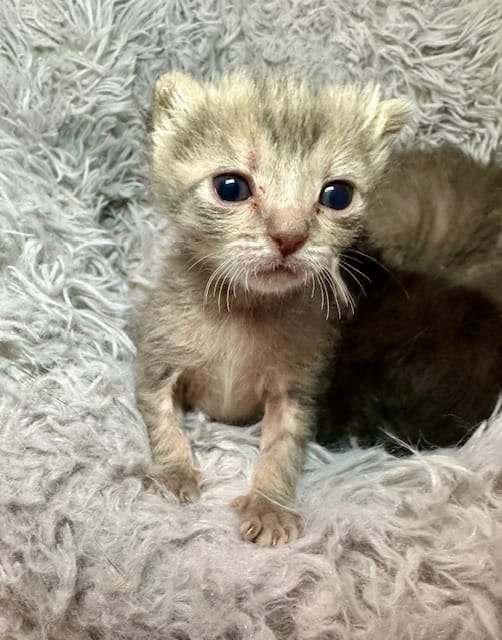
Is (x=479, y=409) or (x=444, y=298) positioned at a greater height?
(x=444, y=298)

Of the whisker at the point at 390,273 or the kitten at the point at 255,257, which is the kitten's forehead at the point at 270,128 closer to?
the kitten at the point at 255,257

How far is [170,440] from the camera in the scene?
98cm

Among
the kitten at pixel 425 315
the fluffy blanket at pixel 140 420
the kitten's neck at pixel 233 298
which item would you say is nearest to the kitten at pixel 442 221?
the kitten at pixel 425 315

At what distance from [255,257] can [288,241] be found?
4 cm

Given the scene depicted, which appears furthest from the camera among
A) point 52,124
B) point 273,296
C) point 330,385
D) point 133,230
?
point 133,230

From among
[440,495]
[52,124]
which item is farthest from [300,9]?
[440,495]

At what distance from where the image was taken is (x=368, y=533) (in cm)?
80

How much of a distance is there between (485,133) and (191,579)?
3.40 ft

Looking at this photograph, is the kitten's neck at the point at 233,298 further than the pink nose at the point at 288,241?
Yes

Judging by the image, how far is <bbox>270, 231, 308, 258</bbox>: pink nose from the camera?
800 mm

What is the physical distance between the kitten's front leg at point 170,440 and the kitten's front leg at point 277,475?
0.07 m

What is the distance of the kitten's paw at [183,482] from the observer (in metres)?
0.92

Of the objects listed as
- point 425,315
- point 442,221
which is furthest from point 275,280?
point 442,221

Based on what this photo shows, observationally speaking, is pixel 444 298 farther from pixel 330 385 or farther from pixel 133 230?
pixel 133 230
